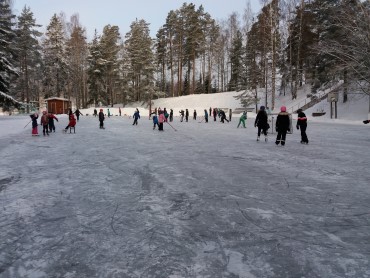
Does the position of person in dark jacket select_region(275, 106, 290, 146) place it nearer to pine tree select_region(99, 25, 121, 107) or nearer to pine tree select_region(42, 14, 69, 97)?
pine tree select_region(42, 14, 69, 97)

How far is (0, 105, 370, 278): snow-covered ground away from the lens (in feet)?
9.01

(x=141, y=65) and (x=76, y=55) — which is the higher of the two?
(x=76, y=55)

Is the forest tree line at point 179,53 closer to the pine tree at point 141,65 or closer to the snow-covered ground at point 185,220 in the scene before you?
the pine tree at point 141,65

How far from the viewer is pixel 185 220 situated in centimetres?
384

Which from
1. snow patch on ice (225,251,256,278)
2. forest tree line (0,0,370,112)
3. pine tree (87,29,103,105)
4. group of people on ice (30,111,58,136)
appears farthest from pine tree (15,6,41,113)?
snow patch on ice (225,251,256,278)

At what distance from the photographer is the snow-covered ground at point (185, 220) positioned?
108 inches

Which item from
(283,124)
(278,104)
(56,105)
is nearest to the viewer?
(283,124)

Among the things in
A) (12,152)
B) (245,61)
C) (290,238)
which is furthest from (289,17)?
(290,238)

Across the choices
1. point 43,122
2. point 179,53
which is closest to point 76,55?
point 179,53

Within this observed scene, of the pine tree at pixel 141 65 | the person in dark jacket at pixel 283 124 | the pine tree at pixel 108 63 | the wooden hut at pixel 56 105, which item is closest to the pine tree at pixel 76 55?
the pine tree at pixel 108 63

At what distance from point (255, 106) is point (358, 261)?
4067 cm

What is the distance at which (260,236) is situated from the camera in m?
3.36

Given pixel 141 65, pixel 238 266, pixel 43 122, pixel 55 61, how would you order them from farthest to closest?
pixel 141 65 < pixel 55 61 < pixel 43 122 < pixel 238 266

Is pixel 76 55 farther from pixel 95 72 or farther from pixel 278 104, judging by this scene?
pixel 278 104
